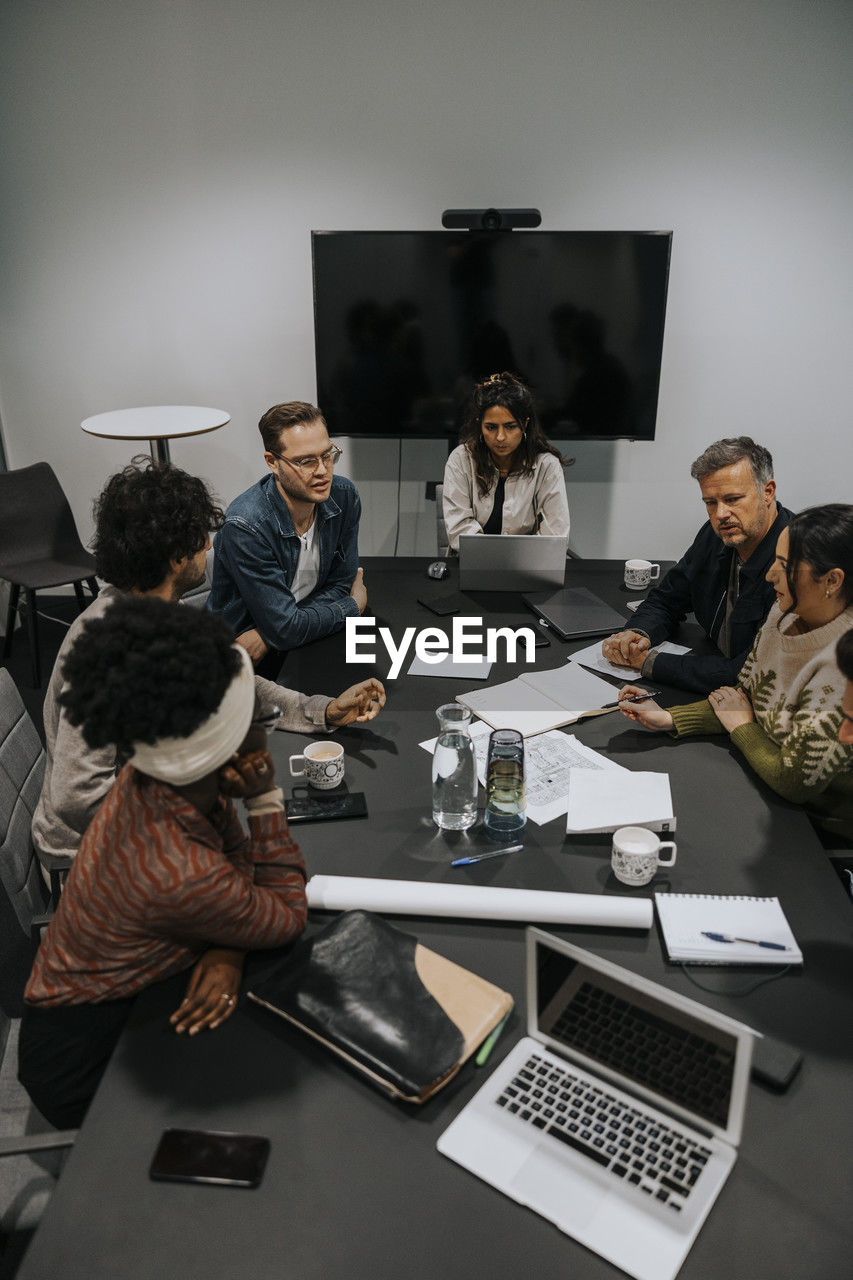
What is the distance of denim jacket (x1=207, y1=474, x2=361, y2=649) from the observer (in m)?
2.50

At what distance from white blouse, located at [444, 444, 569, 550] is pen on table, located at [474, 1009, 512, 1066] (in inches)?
90.2

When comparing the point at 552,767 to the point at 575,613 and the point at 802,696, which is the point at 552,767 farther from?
the point at 575,613

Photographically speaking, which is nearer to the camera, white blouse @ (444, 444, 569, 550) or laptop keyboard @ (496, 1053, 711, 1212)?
laptop keyboard @ (496, 1053, 711, 1212)

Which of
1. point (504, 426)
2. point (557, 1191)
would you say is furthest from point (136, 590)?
point (504, 426)

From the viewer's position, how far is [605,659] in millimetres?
2389

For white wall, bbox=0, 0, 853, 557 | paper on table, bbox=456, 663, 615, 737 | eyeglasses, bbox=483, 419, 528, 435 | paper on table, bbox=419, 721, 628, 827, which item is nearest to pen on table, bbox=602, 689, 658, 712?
paper on table, bbox=456, 663, 615, 737

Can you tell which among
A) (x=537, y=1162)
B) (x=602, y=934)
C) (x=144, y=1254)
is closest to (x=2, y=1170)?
(x=144, y=1254)

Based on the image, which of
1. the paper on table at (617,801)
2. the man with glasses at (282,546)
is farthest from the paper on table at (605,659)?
the man with glasses at (282,546)

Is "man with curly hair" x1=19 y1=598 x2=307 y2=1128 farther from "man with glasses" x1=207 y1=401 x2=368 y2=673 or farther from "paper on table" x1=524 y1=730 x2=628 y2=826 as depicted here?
"man with glasses" x1=207 y1=401 x2=368 y2=673

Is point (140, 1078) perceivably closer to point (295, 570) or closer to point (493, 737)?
point (493, 737)

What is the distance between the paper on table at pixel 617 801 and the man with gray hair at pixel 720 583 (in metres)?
0.49

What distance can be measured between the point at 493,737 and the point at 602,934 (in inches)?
17.2

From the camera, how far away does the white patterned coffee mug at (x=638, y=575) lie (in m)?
2.87

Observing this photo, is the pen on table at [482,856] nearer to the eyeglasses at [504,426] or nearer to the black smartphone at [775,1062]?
the black smartphone at [775,1062]
